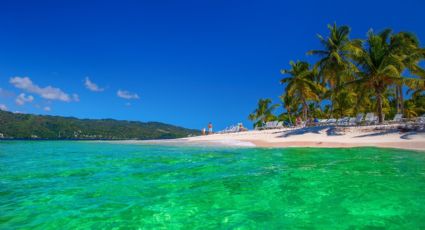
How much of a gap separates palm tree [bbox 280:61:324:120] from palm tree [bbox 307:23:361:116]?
275 cm

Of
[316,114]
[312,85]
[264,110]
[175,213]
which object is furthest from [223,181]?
[264,110]

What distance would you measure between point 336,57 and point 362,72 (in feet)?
22.4

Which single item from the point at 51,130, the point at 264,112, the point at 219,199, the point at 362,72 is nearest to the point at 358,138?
the point at 362,72

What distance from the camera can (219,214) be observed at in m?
4.87

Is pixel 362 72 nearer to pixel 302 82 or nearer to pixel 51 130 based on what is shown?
pixel 302 82

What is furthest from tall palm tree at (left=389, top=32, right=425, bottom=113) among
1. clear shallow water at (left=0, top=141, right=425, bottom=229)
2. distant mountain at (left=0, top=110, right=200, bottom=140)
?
distant mountain at (left=0, top=110, right=200, bottom=140)

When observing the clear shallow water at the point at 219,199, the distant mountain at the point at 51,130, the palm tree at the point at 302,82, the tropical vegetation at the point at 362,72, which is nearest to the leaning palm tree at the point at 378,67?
the tropical vegetation at the point at 362,72

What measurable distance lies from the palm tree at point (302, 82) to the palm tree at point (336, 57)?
9.03 feet

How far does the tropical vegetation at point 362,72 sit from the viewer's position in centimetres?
2539

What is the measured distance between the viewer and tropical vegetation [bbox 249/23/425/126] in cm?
2539

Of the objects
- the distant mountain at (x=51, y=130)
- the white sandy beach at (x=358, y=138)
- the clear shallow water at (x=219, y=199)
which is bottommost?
the clear shallow water at (x=219, y=199)

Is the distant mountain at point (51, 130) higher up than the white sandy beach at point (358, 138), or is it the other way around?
the distant mountain at point (51, 130)

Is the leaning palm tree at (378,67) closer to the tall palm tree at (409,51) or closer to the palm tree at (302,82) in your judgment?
the tall palm tree at (409,51)

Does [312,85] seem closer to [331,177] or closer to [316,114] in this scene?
[316,114]
